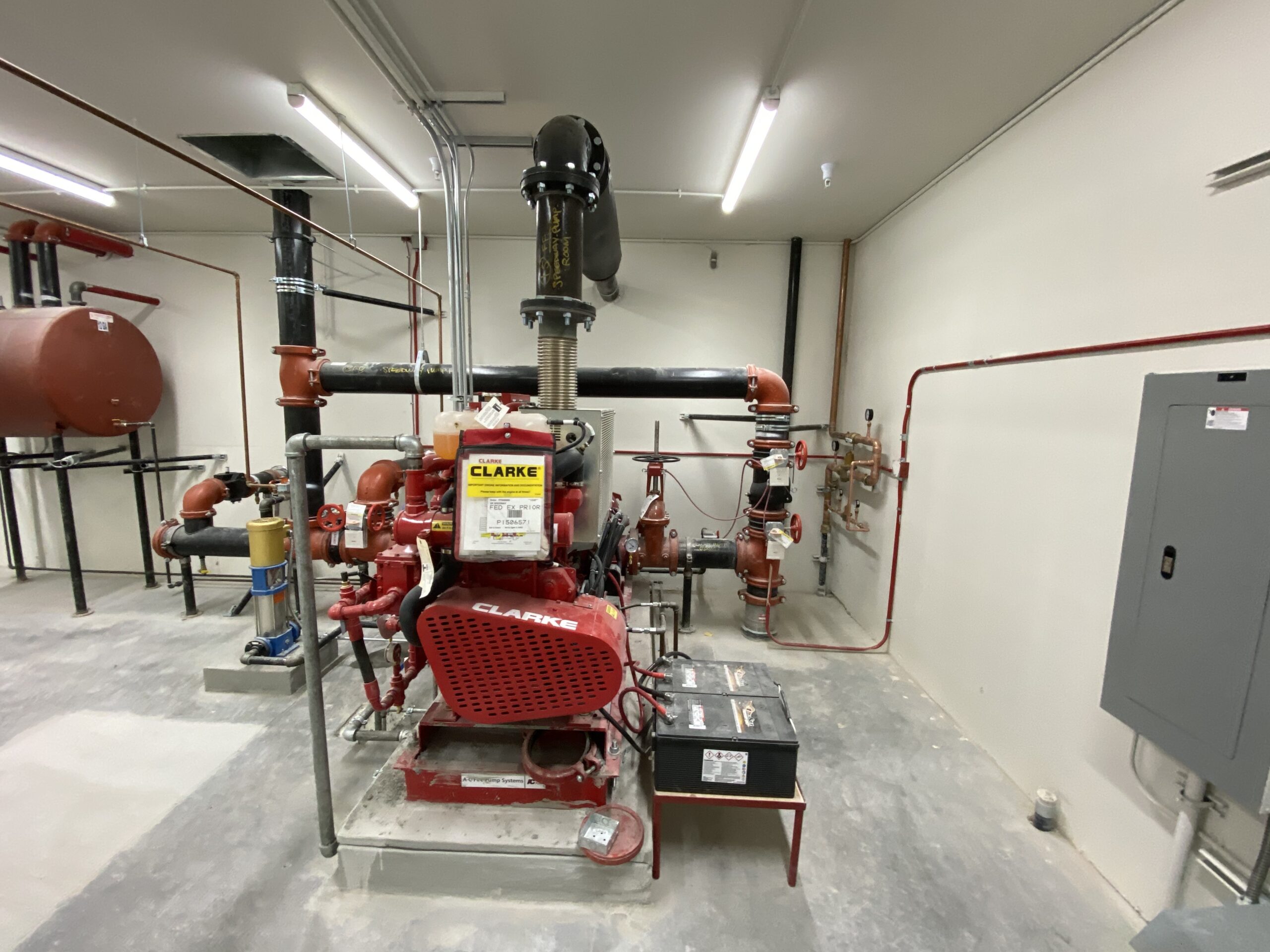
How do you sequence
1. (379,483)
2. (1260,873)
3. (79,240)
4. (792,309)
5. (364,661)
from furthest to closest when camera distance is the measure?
(792,309) → (79,240) → (379,483) → (364,661) → (1260,873)

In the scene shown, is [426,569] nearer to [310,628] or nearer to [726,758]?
[310,628]

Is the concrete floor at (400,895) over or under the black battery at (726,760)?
under

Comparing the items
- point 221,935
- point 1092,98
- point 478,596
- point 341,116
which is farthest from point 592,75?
point 221,935

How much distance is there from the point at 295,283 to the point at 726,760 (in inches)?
134

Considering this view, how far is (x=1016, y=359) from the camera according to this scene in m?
1.89

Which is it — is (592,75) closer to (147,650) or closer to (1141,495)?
(1141,495)

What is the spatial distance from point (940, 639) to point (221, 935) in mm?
2890

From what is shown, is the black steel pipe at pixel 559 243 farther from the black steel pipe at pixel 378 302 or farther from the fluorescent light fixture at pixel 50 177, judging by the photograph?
the fluorescent light fixture at pixel 50 177

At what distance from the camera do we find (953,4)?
1.42 meters

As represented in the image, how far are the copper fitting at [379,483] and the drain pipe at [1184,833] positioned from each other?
287 cm

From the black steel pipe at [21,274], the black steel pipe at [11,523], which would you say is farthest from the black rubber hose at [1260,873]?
the black steel pipe at [11,523]

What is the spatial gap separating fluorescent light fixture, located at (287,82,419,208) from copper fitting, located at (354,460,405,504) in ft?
5.01

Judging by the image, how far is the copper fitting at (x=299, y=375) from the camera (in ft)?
8.54

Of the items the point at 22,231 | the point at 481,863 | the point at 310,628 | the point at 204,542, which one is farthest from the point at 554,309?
the point at 22,231
